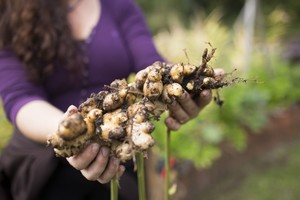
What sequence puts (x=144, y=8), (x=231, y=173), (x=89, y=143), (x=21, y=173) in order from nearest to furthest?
(x=89, y=143)
(x=21, y=173)
(x=231, y=173)
(x=144, y=8)

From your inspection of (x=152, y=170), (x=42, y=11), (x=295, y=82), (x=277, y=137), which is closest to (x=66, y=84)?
(x=42, y=11)

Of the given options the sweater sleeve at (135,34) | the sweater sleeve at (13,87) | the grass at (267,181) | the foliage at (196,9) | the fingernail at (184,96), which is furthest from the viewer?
the foliage at (196,9)

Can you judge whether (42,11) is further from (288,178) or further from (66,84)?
(288,178)

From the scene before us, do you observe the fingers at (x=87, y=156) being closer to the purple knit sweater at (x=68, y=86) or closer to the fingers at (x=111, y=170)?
the fingers at (x=111, y=170)

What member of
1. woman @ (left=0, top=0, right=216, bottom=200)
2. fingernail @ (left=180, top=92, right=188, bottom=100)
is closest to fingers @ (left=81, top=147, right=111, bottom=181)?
fingernail @ (left=180, top=92, right=188, bottom=100)

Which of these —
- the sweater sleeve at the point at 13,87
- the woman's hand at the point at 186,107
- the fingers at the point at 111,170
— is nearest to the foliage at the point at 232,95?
the sweater sleeve at the point at 13,87

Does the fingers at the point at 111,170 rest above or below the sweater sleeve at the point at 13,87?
below
